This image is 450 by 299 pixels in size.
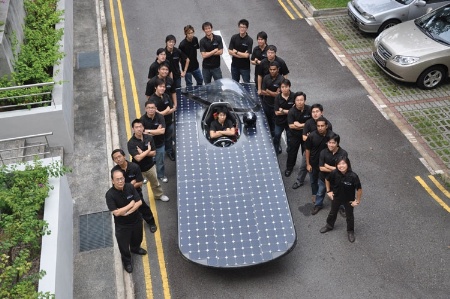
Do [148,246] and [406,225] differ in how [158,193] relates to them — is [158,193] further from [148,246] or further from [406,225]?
[406,225]

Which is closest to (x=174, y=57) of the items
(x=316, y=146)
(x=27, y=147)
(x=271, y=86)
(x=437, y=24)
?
(x=271, y=86)

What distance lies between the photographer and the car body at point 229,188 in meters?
7.57

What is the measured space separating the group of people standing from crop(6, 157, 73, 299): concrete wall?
0.88 meters

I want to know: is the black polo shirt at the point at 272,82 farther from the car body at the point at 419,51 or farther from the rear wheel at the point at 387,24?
the rear wheel at the point at 387,24

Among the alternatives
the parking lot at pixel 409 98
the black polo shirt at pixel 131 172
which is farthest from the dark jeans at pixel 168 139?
the parking lot at pixel 409 98

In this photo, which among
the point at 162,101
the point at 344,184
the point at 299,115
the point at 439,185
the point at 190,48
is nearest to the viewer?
the point at 344,184

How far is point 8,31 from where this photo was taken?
35.8 ft

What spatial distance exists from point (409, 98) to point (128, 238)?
8.09 m

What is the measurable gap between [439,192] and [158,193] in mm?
5494

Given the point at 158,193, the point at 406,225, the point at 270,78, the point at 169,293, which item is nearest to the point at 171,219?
the point at 158,193

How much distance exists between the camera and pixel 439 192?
9.76 m

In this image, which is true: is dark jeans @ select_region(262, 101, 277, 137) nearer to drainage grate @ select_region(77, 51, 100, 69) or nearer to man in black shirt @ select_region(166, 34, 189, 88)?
man in black shirt @ select_region(166, 34, 189, 88)

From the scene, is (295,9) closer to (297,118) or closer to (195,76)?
(195,76)

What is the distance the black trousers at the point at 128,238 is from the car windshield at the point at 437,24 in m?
9.17
